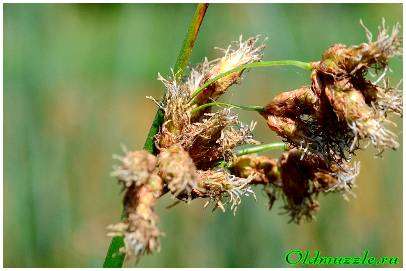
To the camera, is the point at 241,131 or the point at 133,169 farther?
the point at 241,131

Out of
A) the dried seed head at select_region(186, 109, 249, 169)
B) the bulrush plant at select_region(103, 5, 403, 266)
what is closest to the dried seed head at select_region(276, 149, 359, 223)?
the bulrush plant at select_region(103, 5, 403, 266)

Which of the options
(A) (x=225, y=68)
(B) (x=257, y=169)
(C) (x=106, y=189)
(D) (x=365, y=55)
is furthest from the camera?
(C) (x=106, y=189)

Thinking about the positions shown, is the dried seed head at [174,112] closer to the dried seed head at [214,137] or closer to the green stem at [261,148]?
the dried seed head at [214,137]

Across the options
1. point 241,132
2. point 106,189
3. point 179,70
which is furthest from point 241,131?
point 106,189

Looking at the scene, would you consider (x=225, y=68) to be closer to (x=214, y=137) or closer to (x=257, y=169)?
(x=214, y=137)

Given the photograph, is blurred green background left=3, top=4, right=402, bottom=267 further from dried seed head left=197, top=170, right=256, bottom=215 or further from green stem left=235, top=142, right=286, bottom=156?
dried seed head left=197, top=170, right=256, bottom=215

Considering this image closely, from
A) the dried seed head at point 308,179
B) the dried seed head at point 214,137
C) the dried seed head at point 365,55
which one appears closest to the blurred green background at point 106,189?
the dried seed head at point 308,179

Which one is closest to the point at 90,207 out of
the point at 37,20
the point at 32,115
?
the point at 32,115
